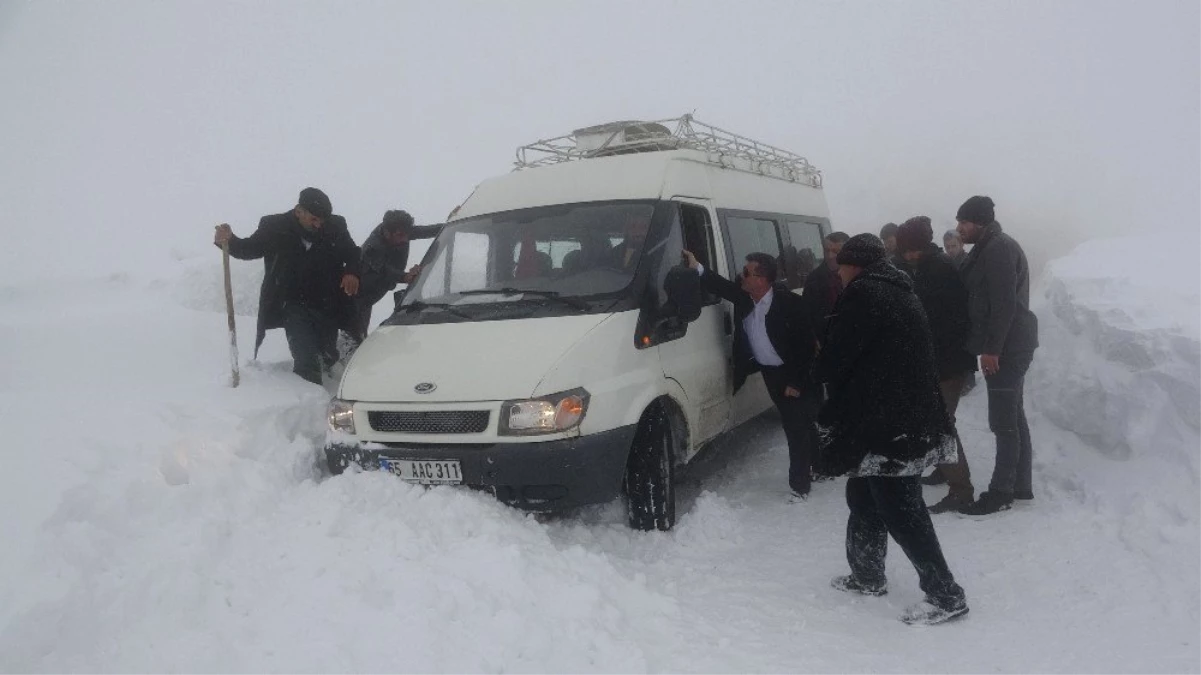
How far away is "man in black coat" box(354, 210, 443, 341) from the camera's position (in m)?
6.80

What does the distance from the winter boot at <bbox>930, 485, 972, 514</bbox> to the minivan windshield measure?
2.69 meters

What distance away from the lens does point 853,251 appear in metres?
4.04

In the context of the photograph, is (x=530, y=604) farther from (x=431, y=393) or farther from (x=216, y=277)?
(x=216, y=277)

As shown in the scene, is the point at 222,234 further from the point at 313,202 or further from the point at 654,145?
the point at 654,145

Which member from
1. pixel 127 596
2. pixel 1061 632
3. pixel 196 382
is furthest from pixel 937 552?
pixel 196 382

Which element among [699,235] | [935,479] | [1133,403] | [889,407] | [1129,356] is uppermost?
[699,235]

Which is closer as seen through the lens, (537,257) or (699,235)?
(537,257)

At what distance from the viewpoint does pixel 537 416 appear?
4.28 meters

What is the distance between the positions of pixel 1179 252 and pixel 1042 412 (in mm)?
2278

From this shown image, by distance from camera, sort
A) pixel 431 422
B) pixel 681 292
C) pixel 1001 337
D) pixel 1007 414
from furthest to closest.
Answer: pixel 1007 414 → pixel 1001 337 → pixel 681 292 → pixel 431 422

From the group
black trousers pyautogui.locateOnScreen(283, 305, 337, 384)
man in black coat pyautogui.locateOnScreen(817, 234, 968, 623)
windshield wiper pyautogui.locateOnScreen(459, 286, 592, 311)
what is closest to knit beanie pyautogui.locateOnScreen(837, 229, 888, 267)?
man in black coat pyautogui.locateOnScreen(817, 234, 968, 623)

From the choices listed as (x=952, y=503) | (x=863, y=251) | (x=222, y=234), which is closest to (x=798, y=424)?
(x=952, y=503)

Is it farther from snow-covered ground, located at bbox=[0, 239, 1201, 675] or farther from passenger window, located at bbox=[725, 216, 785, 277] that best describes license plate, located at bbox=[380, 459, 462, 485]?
passenger window, located at bbox=[725, 216, 785, 277]

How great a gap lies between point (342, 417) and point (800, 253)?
4645 mm
